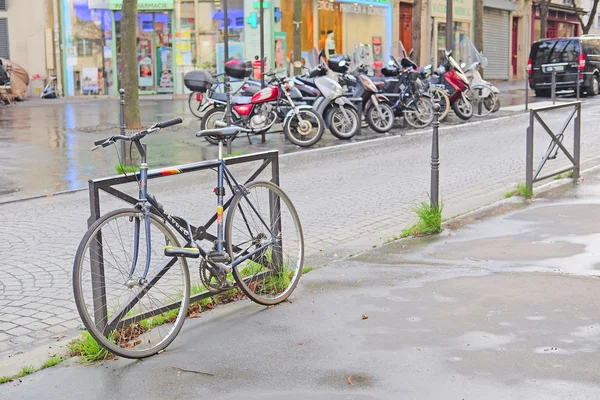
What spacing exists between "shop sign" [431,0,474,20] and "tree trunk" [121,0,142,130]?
79.0ft

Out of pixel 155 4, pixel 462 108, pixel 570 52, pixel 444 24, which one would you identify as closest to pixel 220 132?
pixel 462 108

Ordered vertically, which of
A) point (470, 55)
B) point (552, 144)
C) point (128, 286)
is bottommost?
point (128, 286)

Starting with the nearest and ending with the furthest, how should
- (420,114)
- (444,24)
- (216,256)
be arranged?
(216,256) < (420,114) < (444,24)

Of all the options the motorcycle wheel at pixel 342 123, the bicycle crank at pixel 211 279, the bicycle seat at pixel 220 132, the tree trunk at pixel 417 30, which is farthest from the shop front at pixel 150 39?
the bicycle crank at pixel 211 279

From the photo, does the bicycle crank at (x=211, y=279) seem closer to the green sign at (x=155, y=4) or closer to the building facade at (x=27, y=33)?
the green sign at (x=155, y=4)

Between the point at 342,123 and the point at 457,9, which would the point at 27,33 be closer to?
the point at 342,123

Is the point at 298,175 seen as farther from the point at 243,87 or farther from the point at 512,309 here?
the point at 512,309

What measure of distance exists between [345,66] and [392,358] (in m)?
13.7

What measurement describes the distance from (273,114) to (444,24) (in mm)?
26305

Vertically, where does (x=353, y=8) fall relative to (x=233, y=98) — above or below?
above

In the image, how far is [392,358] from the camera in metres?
4.49

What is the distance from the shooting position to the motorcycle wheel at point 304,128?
50.9ft

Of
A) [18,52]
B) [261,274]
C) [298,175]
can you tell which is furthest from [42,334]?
[18,52]

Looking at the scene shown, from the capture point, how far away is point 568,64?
27234 mm
